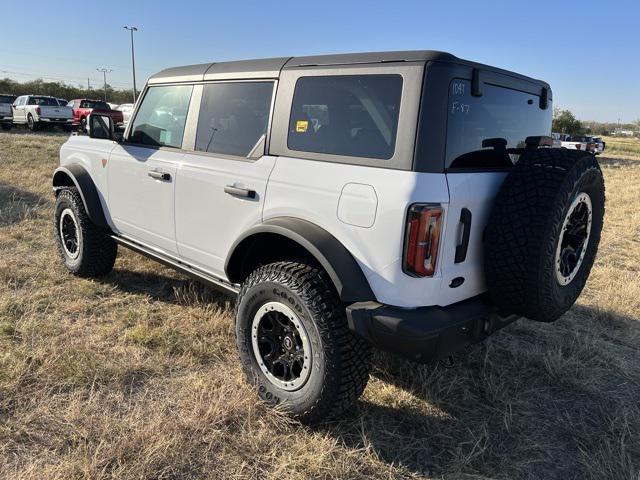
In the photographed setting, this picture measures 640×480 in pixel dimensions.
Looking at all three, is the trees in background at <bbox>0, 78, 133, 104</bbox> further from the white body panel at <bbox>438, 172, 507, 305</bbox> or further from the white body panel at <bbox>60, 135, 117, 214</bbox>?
the white body panel at <bbox>438, 172, 507, 305</bbox>

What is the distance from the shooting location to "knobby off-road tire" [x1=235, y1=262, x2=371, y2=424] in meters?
2.45

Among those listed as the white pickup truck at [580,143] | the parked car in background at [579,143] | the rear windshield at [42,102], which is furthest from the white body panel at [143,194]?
the white pickup truck at [580,143]

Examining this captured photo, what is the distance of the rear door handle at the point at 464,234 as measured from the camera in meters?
2.37

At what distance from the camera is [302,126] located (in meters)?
2.76

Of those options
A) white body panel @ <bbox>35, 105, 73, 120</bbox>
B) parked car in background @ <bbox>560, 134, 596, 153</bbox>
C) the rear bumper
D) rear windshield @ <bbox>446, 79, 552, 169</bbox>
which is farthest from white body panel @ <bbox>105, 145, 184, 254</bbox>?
parked car in background @ <bbox>560, 134, 596, 153</bbox>

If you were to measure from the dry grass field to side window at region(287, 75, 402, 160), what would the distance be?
4.73 feet

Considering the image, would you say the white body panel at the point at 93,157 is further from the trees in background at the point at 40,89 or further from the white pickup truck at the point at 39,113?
the trees in background at the point at 40,89

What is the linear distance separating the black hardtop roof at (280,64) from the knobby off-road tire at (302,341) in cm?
109

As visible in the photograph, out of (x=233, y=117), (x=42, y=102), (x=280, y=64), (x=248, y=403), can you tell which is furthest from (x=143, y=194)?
(x=42, y=102)

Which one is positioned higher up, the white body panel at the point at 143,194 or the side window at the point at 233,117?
the side window at the point at 233,117

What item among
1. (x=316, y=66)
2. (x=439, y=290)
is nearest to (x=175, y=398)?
(x=439, y=290)

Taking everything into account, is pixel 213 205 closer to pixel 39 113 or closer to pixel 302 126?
pixel 302 126

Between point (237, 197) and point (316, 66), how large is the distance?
869 millimetres

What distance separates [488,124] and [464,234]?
2.08 feet
